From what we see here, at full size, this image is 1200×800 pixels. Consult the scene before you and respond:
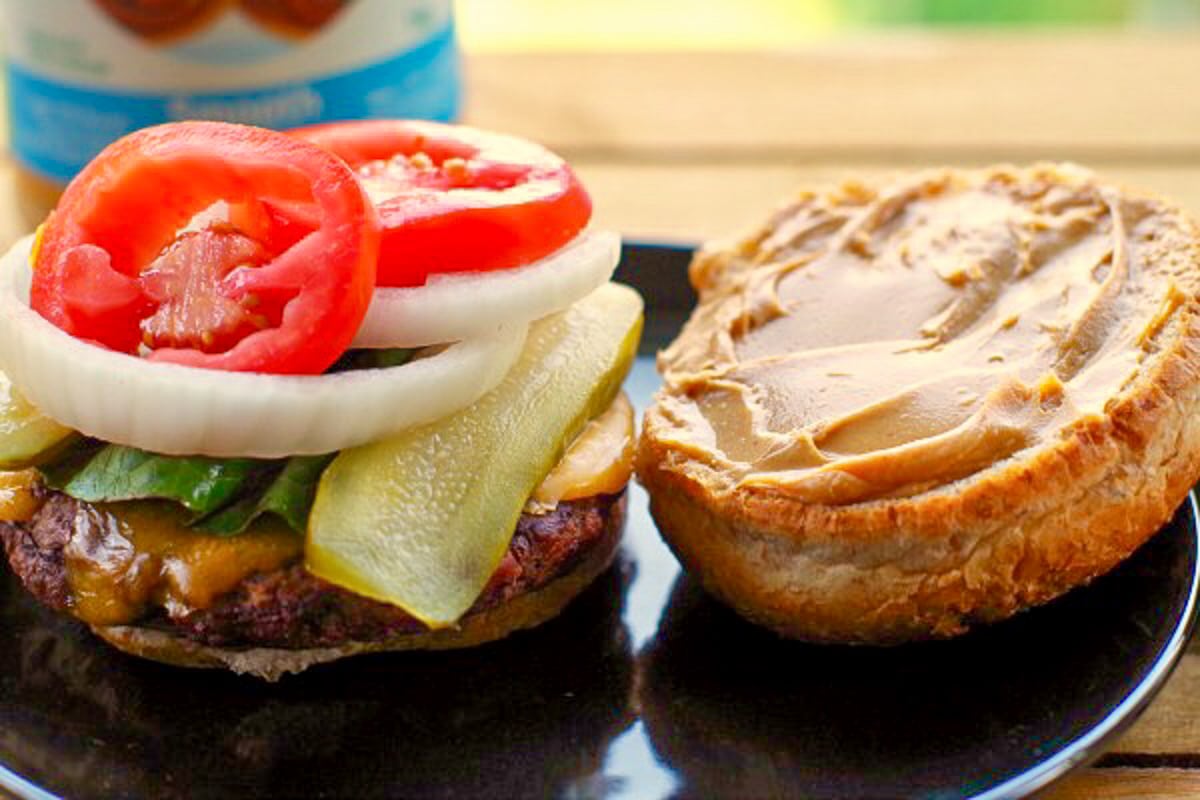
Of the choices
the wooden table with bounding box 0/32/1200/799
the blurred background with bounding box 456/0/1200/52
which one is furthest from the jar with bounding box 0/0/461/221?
the blurred background with bounding box 456/0/1200/52

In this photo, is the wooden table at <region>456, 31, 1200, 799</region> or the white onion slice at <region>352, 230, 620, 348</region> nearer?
the white onion slice at <region>352, 230, 620, 348</region>

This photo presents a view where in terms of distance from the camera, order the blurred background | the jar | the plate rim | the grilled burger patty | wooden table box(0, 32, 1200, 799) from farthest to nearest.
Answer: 1. the blurred background
2. wooden table box(0, 32, 1200, 799)
3. the jar
4. the grilled burger patty
5. the plate rim

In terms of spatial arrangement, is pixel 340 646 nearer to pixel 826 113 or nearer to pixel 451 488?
pixel 451 488

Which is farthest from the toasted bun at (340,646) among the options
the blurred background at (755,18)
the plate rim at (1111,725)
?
the blurred background at (755,18)

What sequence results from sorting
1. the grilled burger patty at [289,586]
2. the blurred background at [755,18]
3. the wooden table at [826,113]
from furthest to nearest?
the blurred background at [755,18] → the wooden table at [826,113] → the grilled burger patty at [289,586]

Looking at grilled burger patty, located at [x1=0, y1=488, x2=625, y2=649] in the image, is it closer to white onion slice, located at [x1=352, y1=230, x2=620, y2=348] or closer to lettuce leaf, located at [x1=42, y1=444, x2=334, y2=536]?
lettuce leaf, located at [x1=42, y1=444, x2=334, y2=536]

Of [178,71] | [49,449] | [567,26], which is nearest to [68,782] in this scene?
[49,449]

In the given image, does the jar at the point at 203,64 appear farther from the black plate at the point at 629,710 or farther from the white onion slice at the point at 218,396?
the black plate at the point at 629,710
